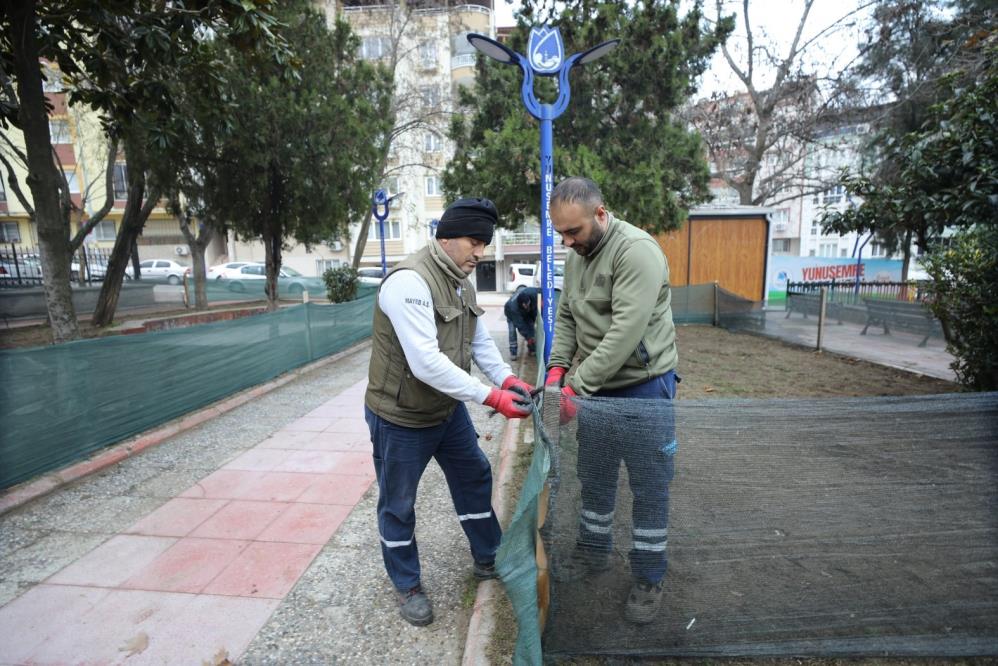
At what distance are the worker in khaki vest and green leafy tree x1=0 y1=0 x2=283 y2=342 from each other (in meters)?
3.54

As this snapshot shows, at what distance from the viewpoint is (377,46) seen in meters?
19.2

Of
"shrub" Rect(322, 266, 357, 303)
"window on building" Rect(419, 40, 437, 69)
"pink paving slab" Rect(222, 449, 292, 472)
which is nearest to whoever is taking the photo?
"pink paving slab" Rect(222, 449, 292, 472)

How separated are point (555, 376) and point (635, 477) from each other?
0.70m

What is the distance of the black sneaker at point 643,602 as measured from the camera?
2143 mm

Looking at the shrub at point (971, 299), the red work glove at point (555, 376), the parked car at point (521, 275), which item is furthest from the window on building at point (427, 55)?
the red work glove at point (555, 376)

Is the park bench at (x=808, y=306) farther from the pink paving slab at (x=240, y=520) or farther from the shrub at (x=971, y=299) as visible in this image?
the pink paving slab at (x=240, y=520)

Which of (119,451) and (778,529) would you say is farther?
(119,451)

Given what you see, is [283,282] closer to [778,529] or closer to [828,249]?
[778,529]

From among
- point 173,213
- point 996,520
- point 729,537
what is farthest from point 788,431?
point 173,213

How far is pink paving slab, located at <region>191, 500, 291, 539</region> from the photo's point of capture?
3340mm

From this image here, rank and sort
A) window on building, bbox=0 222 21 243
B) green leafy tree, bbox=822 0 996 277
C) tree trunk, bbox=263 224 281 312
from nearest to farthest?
green leafy tree, bbox=822 0 996 277
tree trunk, bbox=263 224 281 312
window on building, bbox=0 222 21 243

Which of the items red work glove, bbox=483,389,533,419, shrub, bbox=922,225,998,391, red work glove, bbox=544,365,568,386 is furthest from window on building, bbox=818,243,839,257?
red work glove, bbox=483,389,533,419

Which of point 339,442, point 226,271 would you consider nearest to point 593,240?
point 339,442

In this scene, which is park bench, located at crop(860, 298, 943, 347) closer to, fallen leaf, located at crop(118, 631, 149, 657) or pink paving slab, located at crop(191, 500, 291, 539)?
pink paving slab, located at crop(191, 500, 291, 539)
